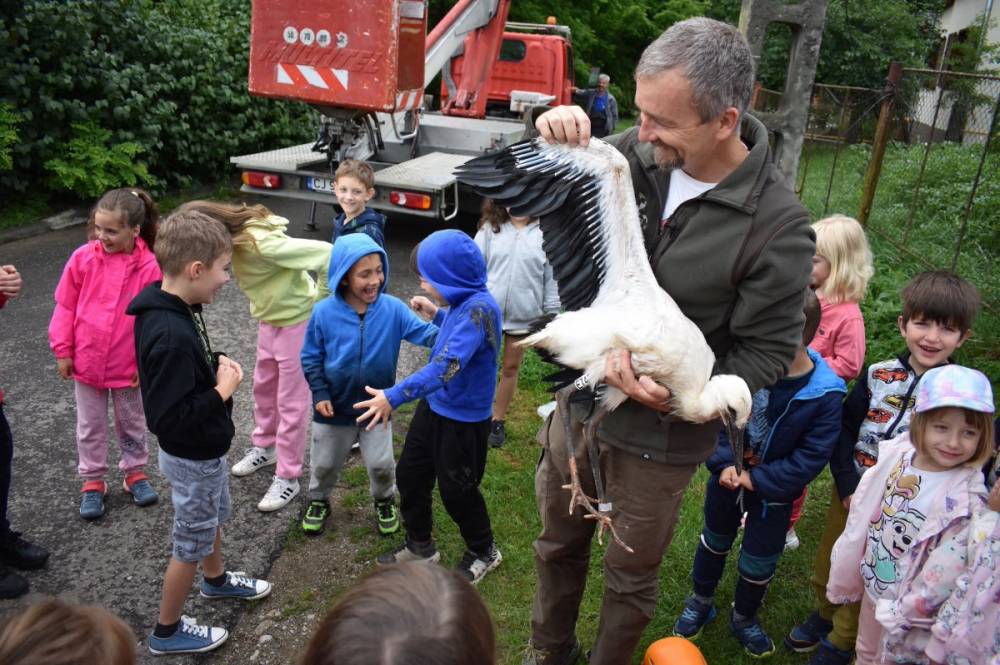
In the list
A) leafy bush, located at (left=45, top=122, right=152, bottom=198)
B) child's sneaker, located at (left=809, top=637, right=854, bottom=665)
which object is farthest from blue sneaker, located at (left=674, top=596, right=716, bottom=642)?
leafy bush, located at (left=45, top=122, right=152, bottom=198)

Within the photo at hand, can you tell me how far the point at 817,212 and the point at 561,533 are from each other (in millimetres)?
8223

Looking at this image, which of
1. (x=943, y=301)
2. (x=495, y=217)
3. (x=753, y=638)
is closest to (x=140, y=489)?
(x=495, y=217)

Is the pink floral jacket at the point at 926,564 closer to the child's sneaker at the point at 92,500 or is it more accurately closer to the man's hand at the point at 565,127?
the man's hand at the point at 565,127

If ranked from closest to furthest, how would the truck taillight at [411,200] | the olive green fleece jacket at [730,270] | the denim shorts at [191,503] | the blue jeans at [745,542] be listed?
the olive green fleece jacket at [730,270] < the denim shorts at [191,503] < the blue jeans at [745,542] < the truck taillight at [411,200]

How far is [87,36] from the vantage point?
8.11 meters

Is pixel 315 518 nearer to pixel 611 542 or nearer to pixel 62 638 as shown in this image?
pixel 611 542

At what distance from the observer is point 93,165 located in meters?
8.12

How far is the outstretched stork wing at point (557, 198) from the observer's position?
7.64 ft

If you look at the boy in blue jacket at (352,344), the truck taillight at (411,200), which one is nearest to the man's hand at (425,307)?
the boy in blue jacket at (352,344)

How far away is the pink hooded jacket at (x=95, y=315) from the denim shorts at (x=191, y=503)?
1.02m

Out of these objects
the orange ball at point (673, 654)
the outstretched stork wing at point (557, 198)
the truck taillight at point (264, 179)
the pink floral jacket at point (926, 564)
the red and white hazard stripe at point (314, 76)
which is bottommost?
the orange ball at point (673, 654)

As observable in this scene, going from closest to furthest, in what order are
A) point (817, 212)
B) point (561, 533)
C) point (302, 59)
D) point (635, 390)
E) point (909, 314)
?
point (635, 390) → point (561, 533) → point (909, 314) → point (302, 59) → point (817, 212)

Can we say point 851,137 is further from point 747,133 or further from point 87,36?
point 87,36

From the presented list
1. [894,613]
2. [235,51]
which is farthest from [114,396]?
[235,51]
